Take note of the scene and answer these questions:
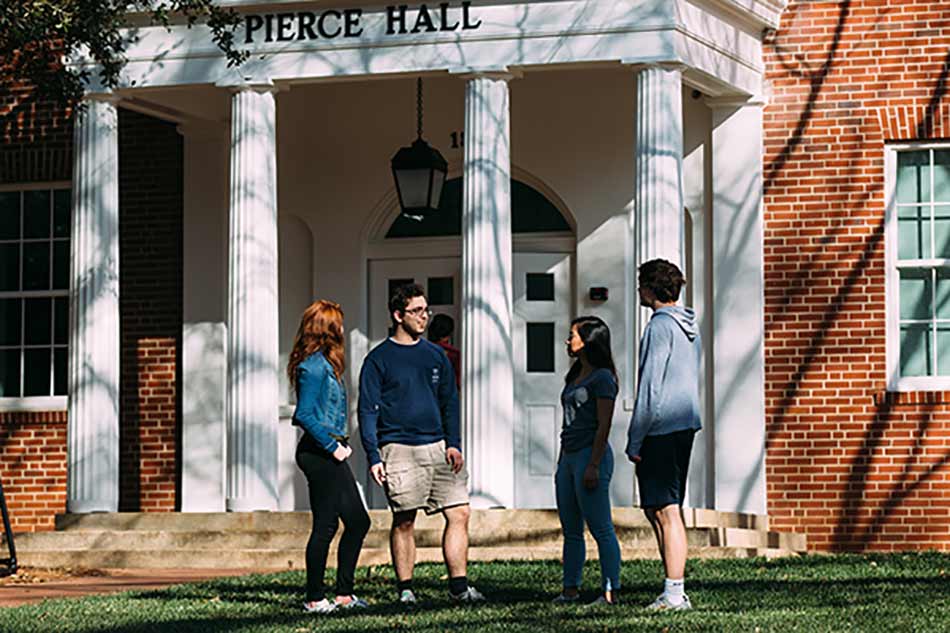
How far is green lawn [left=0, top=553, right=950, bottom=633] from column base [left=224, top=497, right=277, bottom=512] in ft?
6.82

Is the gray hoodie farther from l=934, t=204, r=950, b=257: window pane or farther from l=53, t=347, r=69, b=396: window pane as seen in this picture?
l=53, t=347, r=69, b=396: window pane

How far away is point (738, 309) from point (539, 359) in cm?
204

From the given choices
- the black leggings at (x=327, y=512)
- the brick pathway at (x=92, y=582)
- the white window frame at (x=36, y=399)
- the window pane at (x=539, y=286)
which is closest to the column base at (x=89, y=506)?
the brick pathway at (x=92, y=582)

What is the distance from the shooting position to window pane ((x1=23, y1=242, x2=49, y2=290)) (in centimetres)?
1941

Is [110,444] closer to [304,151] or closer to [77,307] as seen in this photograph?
[77,307]

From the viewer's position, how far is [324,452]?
10648 millimetres

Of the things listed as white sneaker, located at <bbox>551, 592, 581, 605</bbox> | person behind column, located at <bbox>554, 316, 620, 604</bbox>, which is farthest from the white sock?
white sneaker, located at <bbox>551, 592, 581, 605</bbox>

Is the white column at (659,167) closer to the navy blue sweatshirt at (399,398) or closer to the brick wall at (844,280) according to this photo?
the brick wall at (844,280)

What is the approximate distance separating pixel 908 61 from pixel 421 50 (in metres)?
4.41

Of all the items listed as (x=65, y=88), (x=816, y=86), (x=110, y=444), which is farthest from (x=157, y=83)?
(x=816, y=86)

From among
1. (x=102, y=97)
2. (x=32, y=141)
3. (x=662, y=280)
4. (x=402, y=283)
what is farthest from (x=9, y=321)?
(x=662, y=280)

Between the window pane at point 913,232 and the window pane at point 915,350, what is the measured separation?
0.64 m

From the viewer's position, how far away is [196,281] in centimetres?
Result: 1862

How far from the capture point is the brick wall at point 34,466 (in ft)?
62.4
